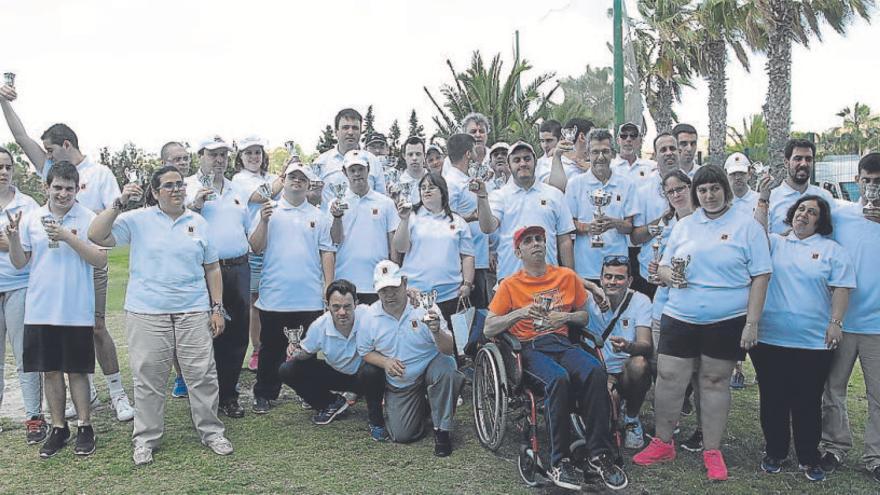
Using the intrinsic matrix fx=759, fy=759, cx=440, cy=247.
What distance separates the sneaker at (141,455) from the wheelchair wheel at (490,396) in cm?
226

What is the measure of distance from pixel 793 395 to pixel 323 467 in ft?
10.2

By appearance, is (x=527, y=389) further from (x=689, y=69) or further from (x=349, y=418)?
(x=689, y=69)

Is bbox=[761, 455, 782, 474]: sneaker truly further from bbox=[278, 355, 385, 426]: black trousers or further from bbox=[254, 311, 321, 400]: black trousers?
bbox=[254, 311, 321, 400]: black trousers

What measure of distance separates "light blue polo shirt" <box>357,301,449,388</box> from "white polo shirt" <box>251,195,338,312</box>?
0.83 metres

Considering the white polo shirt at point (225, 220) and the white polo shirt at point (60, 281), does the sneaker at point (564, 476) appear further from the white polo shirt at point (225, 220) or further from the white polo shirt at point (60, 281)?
the white polo shirt at point (60, 281)

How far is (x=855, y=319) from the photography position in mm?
4859

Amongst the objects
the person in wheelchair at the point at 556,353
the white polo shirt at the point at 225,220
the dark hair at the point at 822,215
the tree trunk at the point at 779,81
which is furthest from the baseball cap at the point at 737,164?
the tree trunk at the point at 779,81

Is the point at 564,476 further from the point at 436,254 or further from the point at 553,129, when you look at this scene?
the point at 553,129

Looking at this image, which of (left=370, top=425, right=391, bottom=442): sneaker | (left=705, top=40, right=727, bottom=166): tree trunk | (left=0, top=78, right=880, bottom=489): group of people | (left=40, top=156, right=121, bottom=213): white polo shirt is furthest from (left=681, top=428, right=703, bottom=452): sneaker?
(left=705, top=40, right=727, bottom=166): tree trunk

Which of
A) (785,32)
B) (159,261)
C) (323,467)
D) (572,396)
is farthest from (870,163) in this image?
(785,32)

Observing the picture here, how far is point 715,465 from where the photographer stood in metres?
4.81

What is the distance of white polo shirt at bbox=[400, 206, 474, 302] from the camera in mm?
6023

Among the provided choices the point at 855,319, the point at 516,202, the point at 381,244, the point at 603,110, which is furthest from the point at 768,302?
the point at 603,110

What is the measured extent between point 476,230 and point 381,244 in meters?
0.90
